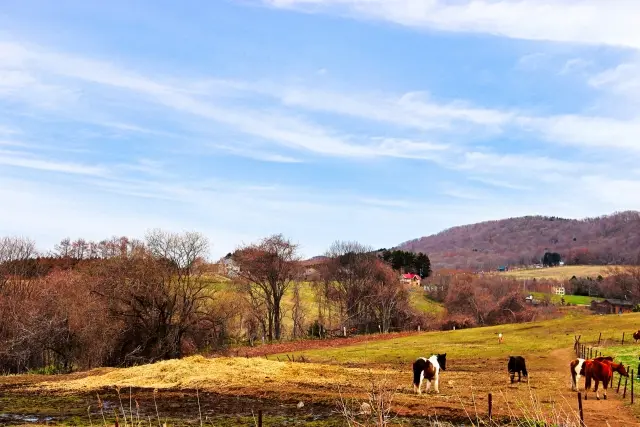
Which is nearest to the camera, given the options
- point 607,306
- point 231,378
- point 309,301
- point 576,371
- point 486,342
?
point 576,371

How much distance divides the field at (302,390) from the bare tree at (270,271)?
81.1 ft

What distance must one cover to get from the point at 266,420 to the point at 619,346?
106 ft

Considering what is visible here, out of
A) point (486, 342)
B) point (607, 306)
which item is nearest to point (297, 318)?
point (486, 342)

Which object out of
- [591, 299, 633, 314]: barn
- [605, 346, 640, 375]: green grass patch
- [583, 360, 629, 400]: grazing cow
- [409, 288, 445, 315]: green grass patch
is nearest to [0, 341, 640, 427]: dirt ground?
[583, 360, 629, 400]: grazing cow

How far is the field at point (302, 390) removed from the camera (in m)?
17.8

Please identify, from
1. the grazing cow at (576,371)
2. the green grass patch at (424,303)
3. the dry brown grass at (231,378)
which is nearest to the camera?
the grazing cow at (576,371)

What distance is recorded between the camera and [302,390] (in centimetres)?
2367

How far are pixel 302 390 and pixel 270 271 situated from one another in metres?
45.7

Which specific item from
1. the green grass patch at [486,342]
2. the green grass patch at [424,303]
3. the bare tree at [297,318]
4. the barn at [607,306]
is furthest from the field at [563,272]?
the green grass patch at [486,342]

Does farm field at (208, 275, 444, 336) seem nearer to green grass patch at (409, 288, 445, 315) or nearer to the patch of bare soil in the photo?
green grass patch at (409, 288, 445, 315)

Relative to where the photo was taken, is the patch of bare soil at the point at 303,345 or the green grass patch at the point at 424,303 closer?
the patch of bare soil at the point at 303,345

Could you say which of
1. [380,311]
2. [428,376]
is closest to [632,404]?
[428,376]

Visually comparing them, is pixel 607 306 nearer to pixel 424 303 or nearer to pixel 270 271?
pixel 424 303

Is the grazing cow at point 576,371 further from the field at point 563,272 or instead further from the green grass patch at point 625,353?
the field at point 563,272
